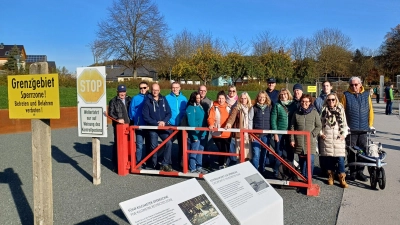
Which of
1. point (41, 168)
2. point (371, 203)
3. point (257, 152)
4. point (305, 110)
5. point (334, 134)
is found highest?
point (305, 110)

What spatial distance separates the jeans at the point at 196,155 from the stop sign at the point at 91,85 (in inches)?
79.1

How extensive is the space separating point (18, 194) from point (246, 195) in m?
4.09

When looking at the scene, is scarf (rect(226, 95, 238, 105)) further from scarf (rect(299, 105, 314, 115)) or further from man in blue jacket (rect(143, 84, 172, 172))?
scarf (rect(299, 105, 314, 115))

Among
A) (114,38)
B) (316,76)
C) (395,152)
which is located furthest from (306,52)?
(395,152)

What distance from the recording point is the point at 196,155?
7.09 m

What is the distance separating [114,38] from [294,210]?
35.9 metres

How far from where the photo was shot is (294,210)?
4.96m

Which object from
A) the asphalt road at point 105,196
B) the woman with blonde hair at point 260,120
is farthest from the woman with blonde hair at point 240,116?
the asphalt road at point 105,196

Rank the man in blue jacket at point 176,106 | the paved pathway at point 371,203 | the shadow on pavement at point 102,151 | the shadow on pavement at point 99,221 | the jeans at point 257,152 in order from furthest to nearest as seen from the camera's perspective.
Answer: the shadow on pavement at point 102,151, the man in blue jacket at point 176,106, the jeans at point 257,152, the paved pathway at point 371,203, the shadow on pavement at point 99,221

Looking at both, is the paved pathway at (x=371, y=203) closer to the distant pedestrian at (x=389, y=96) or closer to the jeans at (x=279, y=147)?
the jeans at (x=279, y=147)

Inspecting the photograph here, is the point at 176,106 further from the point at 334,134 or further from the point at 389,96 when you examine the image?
the point at 389,96

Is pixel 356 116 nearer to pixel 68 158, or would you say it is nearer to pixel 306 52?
pixel 68 158

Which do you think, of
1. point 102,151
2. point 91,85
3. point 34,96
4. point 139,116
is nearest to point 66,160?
point 102,151

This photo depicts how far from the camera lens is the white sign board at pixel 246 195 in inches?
125
